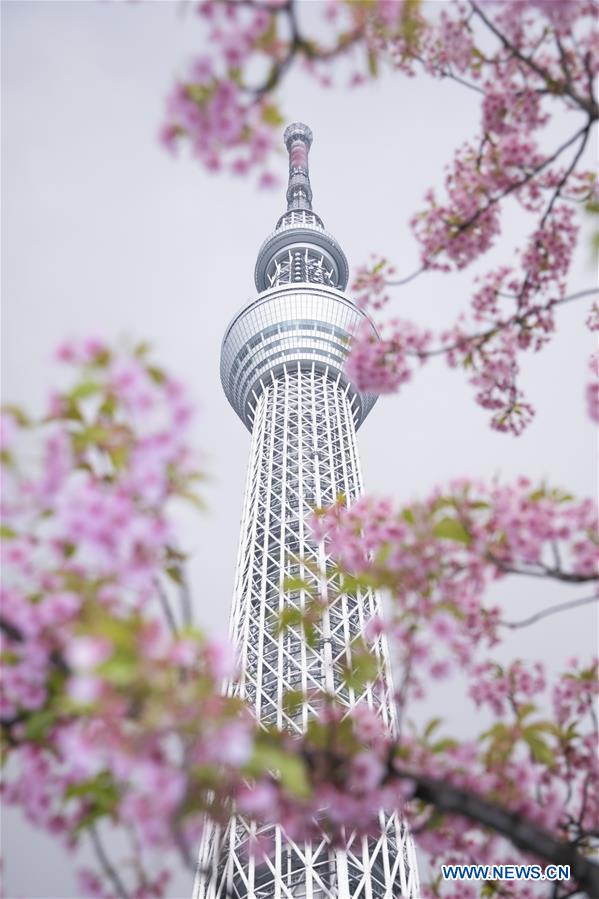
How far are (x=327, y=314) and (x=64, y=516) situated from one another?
135 feet

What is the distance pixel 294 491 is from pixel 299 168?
3761 cm

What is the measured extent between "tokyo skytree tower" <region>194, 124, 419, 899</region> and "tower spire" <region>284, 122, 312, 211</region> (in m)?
2.38

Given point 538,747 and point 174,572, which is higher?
point 174,572

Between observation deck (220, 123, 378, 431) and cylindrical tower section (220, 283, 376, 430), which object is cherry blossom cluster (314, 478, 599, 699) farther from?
cylindrical tower section (220, 283, 376, 430)

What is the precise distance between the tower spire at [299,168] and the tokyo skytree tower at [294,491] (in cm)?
238

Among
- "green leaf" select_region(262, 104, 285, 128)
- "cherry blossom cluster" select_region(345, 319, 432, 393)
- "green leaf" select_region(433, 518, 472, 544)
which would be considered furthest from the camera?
"cherry blossom cluster" select_region(345, 319, 432, 393)

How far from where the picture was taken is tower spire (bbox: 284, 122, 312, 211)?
5622cm

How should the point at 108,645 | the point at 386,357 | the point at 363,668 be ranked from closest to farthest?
the point at 108,645
the point at 363,668
the point at 386,357

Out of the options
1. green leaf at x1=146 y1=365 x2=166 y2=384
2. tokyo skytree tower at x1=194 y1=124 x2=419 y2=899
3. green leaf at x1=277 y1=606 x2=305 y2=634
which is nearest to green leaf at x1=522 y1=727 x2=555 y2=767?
green leaf at x1=277 y1=606 x2=305 y2=634

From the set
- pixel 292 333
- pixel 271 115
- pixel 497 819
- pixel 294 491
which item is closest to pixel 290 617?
pixel 497 819

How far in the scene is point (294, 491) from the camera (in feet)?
115

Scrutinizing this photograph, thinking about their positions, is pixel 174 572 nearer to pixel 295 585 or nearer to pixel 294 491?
pixel 295 585

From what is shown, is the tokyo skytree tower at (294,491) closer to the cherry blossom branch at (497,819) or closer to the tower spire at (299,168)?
the tower spire at (299,168)

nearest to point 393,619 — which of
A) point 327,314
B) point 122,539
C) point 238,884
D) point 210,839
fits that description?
point 122,539
